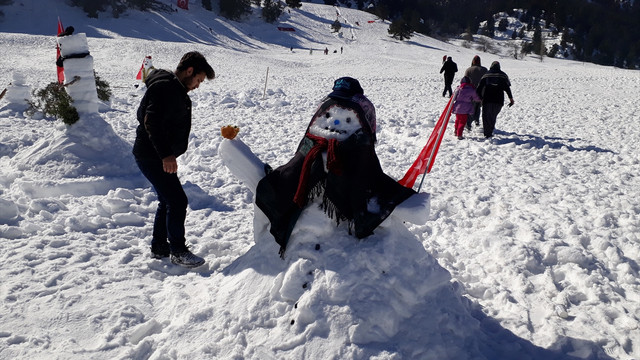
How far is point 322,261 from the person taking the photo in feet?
10.1

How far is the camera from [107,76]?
17.7m

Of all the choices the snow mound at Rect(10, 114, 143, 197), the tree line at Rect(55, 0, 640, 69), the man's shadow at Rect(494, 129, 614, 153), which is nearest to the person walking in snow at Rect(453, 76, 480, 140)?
the man's shadow at Rect(494, 129, 614, 153)

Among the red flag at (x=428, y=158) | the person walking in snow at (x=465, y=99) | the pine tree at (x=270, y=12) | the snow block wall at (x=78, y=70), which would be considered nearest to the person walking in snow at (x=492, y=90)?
the person walking in snow at (x=465, y=99)

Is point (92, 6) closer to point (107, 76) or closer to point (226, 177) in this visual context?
point (107, 76)

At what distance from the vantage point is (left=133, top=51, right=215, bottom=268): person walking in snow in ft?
11.3

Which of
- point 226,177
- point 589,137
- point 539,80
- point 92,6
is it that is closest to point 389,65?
point 539,80

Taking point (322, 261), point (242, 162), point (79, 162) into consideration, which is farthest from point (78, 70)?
point (322, 261)

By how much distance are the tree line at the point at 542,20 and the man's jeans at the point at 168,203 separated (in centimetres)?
5584

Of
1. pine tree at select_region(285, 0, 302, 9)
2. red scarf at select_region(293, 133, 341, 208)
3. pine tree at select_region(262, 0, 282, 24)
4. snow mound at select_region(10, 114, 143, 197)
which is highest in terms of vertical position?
pine tree at select_region(285, 0, 302, 9)

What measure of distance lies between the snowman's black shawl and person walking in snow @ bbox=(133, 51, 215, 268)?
887 millimetres

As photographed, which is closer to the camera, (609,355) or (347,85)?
(609,355)

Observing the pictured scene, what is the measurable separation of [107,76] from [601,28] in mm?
96583

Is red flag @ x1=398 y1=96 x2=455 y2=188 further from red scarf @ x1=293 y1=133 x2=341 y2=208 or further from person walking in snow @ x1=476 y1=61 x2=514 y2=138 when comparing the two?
person walking in snow @ x1=476 y1=61 x2=514 y2=138

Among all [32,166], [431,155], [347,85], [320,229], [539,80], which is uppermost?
[539,80]
